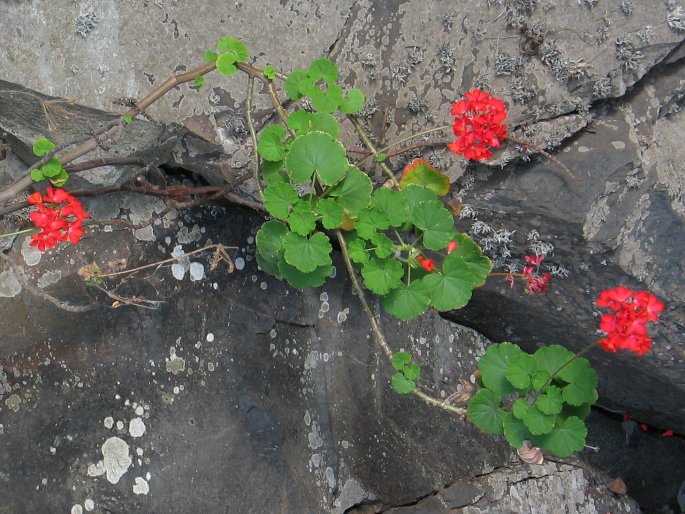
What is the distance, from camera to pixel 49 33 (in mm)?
2125

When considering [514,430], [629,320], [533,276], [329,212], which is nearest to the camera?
[629,320]

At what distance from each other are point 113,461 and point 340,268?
1134mm

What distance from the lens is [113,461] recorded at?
2.41 meters

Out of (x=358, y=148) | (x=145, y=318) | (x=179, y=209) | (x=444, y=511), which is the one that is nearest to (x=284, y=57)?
(x=358, y=148)

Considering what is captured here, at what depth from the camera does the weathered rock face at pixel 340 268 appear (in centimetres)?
218

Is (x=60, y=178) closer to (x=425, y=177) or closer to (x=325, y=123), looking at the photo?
(x=325, y=123)

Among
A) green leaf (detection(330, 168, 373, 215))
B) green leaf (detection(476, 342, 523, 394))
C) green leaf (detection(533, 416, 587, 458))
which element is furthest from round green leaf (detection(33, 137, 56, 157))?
green leaf (detection(533, 416, 587, 458))

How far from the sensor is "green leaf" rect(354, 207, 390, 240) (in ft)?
6.89

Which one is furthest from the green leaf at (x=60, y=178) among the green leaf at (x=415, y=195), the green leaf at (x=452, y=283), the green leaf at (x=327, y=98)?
the green leaf at (x=452, y=283)

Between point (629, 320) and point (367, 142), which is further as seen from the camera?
point (367, 142)

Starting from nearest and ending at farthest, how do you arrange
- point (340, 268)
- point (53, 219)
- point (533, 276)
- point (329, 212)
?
point (53, 219), point (329, 212), point (533, 276), point (340, 268)

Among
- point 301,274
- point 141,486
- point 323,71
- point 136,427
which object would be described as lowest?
point 141,486

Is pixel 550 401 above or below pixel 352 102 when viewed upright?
below

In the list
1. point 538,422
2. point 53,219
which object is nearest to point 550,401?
point 538,422
